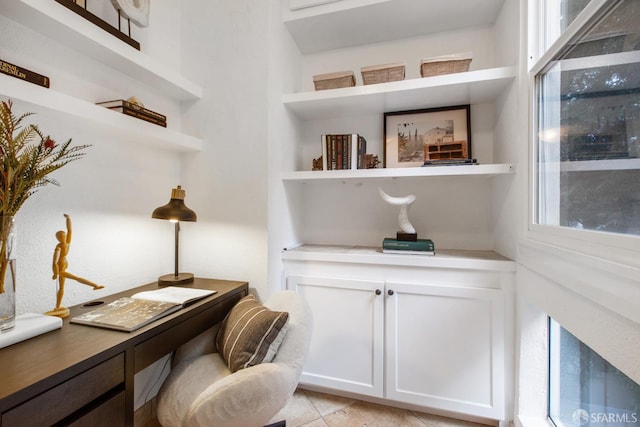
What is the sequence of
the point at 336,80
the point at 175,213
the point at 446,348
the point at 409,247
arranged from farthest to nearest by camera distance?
the point at 336,80 < the point at 409,247 < the point at 446,348 < the point at 175,213

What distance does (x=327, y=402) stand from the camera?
173 cm

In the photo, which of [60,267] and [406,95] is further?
[406,95]

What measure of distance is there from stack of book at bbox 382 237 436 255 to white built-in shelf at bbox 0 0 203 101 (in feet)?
5.03

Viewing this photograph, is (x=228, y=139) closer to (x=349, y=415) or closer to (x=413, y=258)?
(x=413, y=258)

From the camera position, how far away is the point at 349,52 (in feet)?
7.05

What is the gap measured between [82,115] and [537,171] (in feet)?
6.44

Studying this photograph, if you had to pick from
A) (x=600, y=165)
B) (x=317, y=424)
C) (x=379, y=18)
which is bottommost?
(x=317, y=424)

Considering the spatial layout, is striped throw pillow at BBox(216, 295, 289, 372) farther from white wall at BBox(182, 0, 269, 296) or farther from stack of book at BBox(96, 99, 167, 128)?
stack of book at BBox(96, 99, 167, 128)

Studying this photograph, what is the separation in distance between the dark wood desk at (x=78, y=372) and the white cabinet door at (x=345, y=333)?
2.65 feet

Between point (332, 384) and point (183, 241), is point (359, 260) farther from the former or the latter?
point (183, 241)

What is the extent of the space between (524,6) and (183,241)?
7.42 ft

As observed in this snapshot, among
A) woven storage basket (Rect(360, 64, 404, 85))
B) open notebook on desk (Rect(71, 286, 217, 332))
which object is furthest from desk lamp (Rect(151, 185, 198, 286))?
woven storage basket (Rect(360, 64, 404, 85))

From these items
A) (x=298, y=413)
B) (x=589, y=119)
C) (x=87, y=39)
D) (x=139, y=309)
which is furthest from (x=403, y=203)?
(x=87, y=39)

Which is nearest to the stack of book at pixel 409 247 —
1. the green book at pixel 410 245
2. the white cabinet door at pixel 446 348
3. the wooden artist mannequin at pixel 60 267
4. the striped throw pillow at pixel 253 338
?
the green book at pixel 410 245
